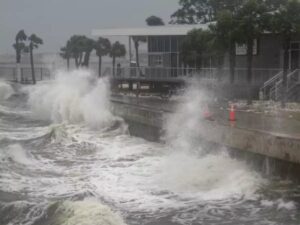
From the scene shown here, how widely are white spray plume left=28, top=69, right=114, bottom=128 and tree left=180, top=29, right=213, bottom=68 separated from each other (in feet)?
17.0

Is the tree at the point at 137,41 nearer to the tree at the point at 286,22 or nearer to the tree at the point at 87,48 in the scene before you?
the tree at the point at 87,48

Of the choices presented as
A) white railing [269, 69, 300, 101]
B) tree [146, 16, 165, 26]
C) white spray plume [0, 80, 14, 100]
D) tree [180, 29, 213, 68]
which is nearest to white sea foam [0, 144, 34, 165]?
white railing [269, 69, 300, 101]

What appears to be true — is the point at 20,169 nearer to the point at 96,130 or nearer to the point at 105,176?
the point at 105,176

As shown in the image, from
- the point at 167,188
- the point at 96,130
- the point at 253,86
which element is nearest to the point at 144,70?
the point at 253,86

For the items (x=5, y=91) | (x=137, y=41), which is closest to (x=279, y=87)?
(x=137, y=41)

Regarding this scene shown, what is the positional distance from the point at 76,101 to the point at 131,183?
49.9 feet

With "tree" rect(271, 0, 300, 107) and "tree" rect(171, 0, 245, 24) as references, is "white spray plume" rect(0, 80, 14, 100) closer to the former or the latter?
"tree" rect(171, 0, 245, 24)

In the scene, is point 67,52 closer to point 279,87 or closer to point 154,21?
point 154,21

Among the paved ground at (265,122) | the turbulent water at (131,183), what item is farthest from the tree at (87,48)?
the paved ground at (265,122)

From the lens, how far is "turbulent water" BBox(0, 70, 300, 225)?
9.91 meters

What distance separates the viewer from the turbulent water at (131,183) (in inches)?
390

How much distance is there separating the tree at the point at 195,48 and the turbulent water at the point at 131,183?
10069 millimetres

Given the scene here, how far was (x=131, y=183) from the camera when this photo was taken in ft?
41.9

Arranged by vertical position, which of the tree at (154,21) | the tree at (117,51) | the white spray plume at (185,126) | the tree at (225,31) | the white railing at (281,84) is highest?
the tree at (154,21)
